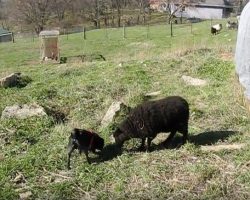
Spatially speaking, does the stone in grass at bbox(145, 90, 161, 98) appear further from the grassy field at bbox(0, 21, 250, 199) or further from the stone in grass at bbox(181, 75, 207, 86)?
the stone in grass at bbox(181, 75, 207, 86)

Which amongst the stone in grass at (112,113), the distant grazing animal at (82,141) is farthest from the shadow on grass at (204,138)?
the stone in grass at (112,113)

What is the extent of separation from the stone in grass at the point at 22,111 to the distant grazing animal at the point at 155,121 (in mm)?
2547

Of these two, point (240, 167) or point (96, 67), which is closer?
point (240, 167)

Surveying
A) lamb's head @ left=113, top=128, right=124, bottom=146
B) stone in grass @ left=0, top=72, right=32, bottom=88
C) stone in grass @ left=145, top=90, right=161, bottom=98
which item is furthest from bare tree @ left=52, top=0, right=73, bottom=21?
lamb's head @ left=113, top=128, right=124, bottom=146

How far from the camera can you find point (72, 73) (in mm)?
14875

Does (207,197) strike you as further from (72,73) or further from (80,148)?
(72,73)

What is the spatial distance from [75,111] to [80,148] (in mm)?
3036

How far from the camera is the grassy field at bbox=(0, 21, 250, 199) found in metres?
6.92

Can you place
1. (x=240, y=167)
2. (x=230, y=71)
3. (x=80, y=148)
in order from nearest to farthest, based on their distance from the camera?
(x=240, y=167) → (x=80, y=148) → (x=230, y=71)

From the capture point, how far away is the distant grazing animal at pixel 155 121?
8.27m

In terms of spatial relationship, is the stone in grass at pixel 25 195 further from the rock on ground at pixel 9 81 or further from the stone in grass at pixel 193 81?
the rock on ground at pixel 9 81

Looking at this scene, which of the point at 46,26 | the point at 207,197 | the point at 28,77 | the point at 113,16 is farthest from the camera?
the point at 113,16

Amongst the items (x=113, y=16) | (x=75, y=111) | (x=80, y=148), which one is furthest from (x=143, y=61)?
(x=113, y=16)

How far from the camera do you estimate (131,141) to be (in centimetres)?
898
